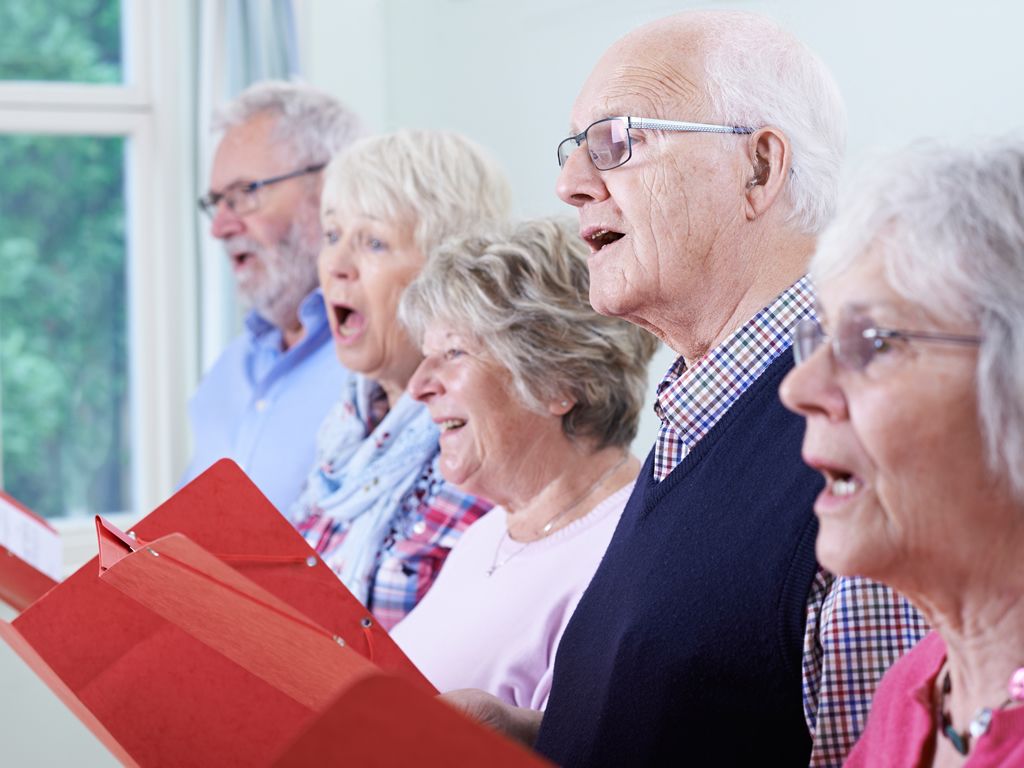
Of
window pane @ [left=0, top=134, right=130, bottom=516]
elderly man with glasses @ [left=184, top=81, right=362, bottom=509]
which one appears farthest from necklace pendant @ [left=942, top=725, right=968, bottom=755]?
window pane @ [left=0, top=134, right=130, bottom=516]

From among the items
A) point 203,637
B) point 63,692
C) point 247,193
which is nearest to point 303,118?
point 247,193

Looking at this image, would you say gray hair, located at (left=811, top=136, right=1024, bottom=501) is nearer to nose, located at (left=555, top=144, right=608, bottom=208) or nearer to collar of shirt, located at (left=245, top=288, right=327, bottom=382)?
nose, located at (left=555, top=144, right=608, bottom=208)

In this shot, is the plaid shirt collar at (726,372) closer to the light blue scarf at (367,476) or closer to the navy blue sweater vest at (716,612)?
the navy blue sweater vest at (716,612)

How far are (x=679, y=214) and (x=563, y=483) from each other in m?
0.54

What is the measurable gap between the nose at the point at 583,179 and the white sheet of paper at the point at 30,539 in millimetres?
990

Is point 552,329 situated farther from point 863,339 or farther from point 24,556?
point 863,339

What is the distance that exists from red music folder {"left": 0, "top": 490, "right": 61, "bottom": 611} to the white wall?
91 centimetres

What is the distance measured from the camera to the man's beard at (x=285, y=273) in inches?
113

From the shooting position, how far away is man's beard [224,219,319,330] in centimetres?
287

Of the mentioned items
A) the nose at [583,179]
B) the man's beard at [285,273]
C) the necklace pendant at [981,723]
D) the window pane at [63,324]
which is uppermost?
the nose at [583,179]

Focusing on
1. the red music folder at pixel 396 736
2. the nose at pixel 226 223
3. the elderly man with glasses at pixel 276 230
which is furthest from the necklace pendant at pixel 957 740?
the nose at pixel 226 223

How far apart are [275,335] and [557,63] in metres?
0.92

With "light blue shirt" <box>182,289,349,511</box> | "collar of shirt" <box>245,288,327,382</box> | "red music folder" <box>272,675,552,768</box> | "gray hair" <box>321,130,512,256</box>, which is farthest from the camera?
"collar of shirt" <box>245,288,327,382</box>

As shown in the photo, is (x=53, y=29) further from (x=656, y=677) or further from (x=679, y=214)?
(x=656, y=677)
